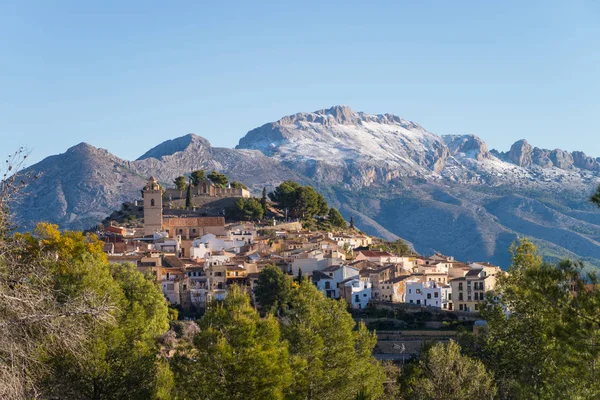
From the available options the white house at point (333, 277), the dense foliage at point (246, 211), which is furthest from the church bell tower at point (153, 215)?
the white house at point (333, 277)

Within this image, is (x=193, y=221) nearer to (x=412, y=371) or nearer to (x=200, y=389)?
(x=412, y=371)

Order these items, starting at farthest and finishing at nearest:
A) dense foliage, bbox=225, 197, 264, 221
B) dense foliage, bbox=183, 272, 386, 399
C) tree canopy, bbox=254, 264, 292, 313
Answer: dense foliage, bbox=225, 197, 264, 221 < tree canopy, bbox=254, 264, 292, 313 < dense foliage, bbox=183, 272, 386, 399

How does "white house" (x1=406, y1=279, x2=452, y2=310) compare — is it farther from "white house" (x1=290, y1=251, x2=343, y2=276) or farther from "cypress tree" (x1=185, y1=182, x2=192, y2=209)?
"cypress tree" (x1=185, y1=182, x2=192, y2=209)

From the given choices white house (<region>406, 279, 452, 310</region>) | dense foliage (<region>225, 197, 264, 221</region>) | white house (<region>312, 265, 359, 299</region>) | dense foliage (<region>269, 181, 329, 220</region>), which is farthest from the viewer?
dense foliage (<region>269, 181, 329, 220</region>)

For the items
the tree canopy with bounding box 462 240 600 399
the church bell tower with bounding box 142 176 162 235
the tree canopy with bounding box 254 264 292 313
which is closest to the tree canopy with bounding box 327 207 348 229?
the church bell tower with bounding box 142 176 162 235

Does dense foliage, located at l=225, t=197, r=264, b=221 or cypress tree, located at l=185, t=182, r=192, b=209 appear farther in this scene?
cypress tree, located at l=185, t=182, r=192, b=209

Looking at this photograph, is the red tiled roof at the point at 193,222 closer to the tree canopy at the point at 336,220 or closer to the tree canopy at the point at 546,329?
the tree canopy at the point at 336,220

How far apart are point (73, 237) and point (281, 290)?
66.5ft

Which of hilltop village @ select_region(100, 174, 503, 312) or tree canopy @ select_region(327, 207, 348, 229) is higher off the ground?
tree canopy @ select_region(327, 207, 348, 229)

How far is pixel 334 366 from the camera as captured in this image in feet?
104

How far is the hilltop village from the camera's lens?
66250mm

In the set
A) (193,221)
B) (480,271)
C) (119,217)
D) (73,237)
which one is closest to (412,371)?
(73,237)

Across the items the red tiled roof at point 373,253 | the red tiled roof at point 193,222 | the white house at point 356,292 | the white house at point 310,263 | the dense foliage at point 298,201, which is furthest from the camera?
the dense foliage at point 298,201

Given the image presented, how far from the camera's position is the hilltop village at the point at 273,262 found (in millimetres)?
66250
